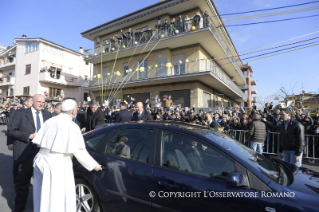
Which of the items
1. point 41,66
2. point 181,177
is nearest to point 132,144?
point 181,177

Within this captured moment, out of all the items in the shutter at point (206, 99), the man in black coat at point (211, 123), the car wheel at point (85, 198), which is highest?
the shutter at point (206, 99)

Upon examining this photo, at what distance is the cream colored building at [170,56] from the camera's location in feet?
49.5

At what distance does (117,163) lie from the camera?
2.50m

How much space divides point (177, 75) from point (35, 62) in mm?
23216

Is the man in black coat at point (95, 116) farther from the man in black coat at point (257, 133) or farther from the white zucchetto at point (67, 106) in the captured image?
the man in black coat at point (257, 133)

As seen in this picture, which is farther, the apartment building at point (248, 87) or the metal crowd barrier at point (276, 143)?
the apartment building at point (248, 87)

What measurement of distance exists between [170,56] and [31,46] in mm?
23388

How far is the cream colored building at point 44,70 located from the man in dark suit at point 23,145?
2478cm

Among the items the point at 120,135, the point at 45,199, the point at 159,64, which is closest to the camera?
the point at 45,199

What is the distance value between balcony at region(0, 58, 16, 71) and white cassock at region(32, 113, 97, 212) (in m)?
37.7

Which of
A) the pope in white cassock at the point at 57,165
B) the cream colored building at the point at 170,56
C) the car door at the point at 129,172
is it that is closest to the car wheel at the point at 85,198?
the car door at the point at 129,172

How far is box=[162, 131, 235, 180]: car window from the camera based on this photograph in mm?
2068

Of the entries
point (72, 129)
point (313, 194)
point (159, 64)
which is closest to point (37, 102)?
point (72, 129)

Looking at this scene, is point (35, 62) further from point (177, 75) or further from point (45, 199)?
point (45, 199)
